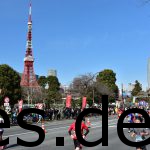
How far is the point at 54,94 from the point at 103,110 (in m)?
96.6

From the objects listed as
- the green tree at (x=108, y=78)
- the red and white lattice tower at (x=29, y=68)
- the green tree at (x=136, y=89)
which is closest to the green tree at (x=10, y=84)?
the green tree at (x=108, y=78)

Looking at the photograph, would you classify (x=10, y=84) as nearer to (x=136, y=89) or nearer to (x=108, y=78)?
(x=108, y=78)

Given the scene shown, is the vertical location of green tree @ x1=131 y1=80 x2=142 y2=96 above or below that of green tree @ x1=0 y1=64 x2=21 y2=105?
above

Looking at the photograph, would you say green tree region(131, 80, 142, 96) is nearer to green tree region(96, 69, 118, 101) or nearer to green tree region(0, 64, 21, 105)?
green tree region(96, 69, 118, 101)

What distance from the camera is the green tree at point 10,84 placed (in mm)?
66406

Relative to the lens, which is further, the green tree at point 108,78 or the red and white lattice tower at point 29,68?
the red and white lattice tower at point 29,68

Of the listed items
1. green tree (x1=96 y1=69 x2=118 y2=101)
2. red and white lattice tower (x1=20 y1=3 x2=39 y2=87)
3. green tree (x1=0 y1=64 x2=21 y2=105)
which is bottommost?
green tree (x1=0 y1=64 x2=21 y2=105)

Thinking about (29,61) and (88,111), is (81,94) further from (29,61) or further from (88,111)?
(88,111)

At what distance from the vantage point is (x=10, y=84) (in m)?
67.7

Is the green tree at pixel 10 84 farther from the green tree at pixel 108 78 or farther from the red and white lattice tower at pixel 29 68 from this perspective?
the red and white lattice tower at pixel 29 68

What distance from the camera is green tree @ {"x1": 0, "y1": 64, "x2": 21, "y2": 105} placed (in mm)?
66406

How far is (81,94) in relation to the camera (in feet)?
305

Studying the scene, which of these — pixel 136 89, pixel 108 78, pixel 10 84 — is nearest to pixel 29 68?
pixel 136 89

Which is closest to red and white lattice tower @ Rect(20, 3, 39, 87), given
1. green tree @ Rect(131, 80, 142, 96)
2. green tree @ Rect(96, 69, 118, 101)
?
green tree @ Rect(96, 69, 118, 101)
